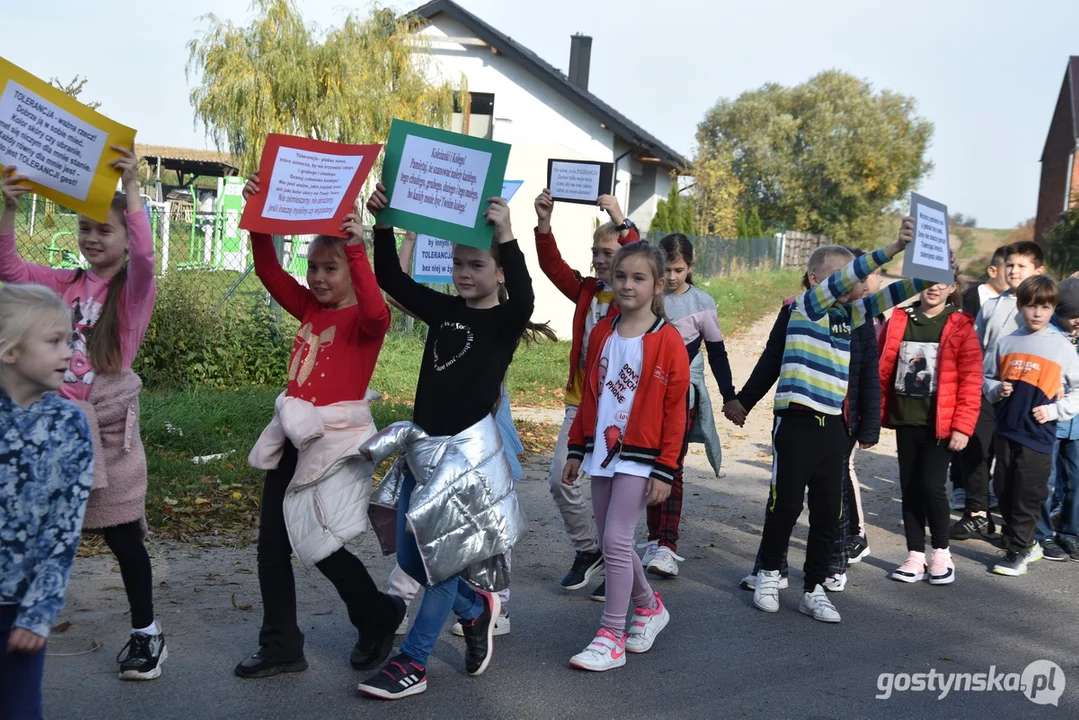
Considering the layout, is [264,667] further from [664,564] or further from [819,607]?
[819,607]

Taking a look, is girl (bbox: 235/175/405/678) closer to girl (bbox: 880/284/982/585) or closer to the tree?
girl (bbox: 880/284/982/585)

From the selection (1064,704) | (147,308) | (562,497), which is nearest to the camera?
(147,308)

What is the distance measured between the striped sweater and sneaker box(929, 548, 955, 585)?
1.49 m

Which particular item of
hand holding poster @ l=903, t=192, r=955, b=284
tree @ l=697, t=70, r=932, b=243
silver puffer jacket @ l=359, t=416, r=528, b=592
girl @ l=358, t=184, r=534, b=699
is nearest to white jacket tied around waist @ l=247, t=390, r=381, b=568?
silver puffer jacket @ l=359, t=416, r=528, b=592

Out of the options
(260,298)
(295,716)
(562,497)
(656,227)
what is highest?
(656,227)

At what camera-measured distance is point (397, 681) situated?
414 centimetres

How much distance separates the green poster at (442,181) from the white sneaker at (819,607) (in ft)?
8.59

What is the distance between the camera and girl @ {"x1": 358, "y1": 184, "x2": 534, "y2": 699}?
4.22 m

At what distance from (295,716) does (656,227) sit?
27570 mm

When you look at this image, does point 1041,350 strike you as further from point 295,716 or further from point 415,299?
point 295,716

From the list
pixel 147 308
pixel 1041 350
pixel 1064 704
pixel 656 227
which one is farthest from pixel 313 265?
pixel 656 227

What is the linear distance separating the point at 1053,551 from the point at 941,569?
1.31 m

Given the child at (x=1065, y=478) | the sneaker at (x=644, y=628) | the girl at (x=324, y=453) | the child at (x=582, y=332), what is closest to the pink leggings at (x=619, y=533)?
the sneaker at (x=644, y=628)

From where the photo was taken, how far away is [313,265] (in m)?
4.35
